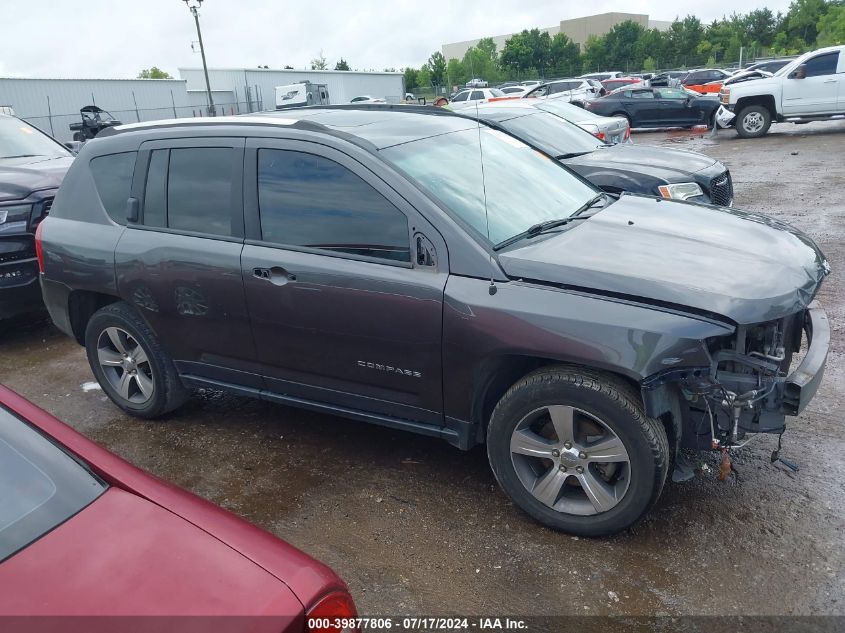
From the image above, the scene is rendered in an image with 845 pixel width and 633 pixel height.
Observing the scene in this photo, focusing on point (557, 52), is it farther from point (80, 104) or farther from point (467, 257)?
point (467, 257)

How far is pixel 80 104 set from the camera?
36219 mm

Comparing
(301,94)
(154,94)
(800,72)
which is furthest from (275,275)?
(154,94)

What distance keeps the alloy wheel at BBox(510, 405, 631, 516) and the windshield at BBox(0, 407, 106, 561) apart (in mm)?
1820

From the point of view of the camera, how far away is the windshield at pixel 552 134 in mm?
7828

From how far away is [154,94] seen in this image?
41.2m

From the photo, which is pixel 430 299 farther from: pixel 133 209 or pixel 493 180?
pixel 133 209

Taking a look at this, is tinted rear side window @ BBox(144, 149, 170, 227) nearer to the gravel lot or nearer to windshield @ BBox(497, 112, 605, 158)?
the gravel lot

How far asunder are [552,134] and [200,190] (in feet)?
17.4

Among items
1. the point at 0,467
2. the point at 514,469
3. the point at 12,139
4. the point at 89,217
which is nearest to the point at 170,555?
the point at 0,467

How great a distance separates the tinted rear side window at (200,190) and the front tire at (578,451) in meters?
1.89

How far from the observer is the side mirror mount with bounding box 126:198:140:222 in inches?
165

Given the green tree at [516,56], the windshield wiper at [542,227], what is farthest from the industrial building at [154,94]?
the windshield wiper at [542,227]

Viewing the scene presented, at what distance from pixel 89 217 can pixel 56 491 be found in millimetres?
2984

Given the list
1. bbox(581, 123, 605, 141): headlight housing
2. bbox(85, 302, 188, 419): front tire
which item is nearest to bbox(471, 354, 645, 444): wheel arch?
bbox(85, 302, 188, 419): front tire
